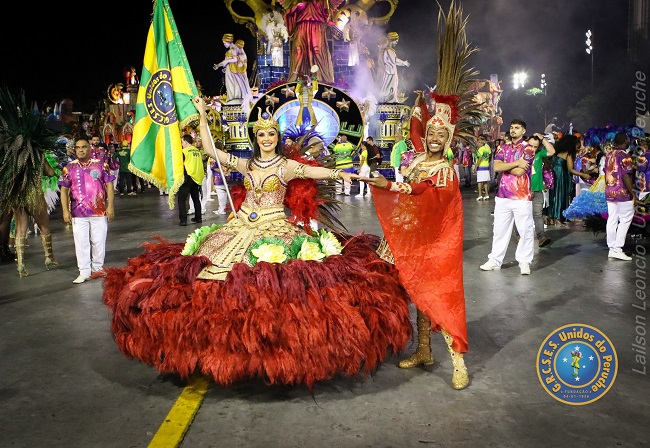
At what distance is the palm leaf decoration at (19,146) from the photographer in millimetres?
8023

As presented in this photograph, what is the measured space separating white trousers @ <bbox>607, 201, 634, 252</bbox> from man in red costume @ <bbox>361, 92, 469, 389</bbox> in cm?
550

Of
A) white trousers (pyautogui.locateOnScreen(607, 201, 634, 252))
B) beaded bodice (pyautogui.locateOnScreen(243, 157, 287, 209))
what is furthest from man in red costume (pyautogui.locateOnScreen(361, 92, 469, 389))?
white trousers (pyautogui.locateOnScreen(607, 201, 634, 252))

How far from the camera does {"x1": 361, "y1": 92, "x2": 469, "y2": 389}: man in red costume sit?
14.3ft

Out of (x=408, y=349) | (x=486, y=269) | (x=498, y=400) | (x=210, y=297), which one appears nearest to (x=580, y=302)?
(x=486, y=269)

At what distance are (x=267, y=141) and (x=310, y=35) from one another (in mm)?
24350

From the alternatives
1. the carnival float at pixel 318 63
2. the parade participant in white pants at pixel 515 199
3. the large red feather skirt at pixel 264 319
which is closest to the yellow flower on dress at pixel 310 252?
the large red feather skirt at pixel 264 319

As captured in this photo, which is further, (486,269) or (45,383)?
(486,269)

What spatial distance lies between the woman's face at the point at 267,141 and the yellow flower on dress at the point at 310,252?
3.15 ft

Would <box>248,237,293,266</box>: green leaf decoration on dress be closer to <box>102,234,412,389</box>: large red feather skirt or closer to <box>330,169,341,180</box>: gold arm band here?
<box>102,234,412,389</box>: large red feather skirt

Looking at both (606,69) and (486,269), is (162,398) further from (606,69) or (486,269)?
(606,69)

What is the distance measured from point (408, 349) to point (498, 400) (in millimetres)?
1169

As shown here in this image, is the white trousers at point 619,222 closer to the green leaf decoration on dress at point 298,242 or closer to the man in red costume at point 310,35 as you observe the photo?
the green leaf decoration on dress at point 298,242

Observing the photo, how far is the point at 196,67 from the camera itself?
33125 millimetres

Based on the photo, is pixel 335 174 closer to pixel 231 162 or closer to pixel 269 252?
pixel 269 252
